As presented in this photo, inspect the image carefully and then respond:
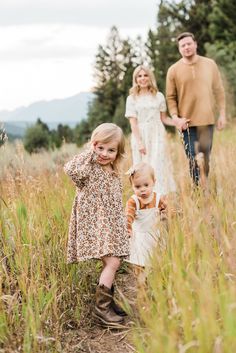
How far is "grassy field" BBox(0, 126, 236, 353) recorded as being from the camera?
2.07 metres

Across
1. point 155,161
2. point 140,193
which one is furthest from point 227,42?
point 140,193

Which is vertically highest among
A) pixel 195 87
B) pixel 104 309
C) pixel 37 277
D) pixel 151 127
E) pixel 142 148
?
pixel 195 87

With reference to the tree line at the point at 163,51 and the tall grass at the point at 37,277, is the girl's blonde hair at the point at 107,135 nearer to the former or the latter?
the tall grass at the point at 37,277

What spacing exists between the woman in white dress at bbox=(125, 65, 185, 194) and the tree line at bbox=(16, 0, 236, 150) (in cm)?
1355

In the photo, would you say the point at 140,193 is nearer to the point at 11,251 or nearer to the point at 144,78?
the point at 11,251

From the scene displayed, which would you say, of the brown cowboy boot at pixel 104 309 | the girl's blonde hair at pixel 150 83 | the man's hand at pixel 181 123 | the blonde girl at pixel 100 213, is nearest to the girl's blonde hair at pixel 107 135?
the blonde girl at pixel 100 213

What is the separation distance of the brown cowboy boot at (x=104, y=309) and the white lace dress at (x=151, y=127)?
2.81 meters

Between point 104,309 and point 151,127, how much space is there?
3.24m

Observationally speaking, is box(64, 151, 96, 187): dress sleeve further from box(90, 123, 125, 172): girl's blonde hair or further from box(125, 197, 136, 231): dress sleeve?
box(125, 197, 136, 231): dress sleeve

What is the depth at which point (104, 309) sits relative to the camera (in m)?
3.25

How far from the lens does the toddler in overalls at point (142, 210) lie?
3.78 meters

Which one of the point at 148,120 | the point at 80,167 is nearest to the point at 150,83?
the point at 148,120

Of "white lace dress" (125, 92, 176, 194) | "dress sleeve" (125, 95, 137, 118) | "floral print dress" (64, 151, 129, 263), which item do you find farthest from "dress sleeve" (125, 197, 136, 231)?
"dress sleeve" (125, 95, 137, 118)

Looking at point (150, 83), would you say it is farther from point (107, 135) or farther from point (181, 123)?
point (107, 135)
